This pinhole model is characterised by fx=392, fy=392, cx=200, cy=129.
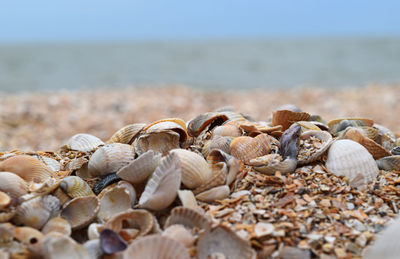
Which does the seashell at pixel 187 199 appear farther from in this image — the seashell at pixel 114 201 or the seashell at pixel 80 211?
the seashell at pixel 80 211

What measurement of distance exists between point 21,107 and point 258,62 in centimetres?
1655

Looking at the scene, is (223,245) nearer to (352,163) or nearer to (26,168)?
(352,163)

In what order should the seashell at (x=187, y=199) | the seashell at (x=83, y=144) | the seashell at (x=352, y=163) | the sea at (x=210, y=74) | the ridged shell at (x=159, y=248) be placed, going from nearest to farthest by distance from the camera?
the ridged shell at (x=159, y=248), the seashell at (x=187, y=199), the seashell at (x=352, y=163), the seashell at (x=83, y=144), the sea at (x=210, y=74)

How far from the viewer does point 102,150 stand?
2520mm

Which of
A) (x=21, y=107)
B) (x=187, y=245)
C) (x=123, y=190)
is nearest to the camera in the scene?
(x=187, y=245)

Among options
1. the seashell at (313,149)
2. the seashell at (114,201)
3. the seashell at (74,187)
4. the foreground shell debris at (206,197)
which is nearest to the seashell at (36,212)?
the foreground shell debris at (206,197)

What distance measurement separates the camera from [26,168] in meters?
2.51

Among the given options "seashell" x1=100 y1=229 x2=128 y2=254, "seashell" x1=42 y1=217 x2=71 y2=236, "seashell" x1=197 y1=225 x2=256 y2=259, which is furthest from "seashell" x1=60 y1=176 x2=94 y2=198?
"seashell" x1=197 y1=225 x2=256 y2=259

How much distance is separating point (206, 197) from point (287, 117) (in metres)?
1.17

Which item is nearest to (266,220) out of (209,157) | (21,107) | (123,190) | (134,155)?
(209,157)

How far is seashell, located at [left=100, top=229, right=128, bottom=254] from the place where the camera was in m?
1.87

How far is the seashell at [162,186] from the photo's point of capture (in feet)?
6.96

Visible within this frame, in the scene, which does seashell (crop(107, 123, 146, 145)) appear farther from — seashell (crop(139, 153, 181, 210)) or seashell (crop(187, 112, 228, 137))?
seashell (crop(139, 153, 181, 210))

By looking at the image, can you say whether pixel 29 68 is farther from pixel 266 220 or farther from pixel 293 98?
pixel 266 220
